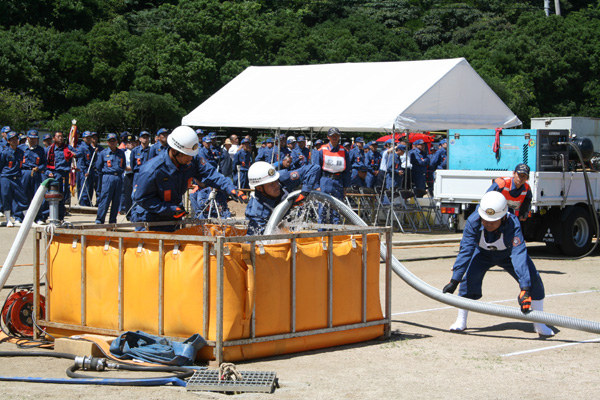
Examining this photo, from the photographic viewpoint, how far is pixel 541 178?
48.9 ft

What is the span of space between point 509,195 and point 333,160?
3513 mm

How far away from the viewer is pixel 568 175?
15438 mm

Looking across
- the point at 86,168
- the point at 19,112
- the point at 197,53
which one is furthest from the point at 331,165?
the point at 197,53

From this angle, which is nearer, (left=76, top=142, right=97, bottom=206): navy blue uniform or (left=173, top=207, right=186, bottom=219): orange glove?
(left=173, top=207, right=186, bottom=219): orange glove

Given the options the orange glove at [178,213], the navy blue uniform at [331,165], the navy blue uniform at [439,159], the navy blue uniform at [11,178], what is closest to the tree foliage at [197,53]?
the navy blue uniform at [11,178]

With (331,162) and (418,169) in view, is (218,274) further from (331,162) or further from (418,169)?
(418,169)

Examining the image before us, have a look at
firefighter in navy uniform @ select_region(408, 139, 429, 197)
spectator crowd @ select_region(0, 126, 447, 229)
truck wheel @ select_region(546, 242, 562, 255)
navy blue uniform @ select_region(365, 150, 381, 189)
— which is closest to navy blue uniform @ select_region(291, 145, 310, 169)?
spectator crowd @ select_region(0, 126, 447, 229)

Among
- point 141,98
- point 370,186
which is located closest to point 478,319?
point 370,186

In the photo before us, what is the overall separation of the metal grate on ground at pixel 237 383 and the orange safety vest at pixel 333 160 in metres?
8.79

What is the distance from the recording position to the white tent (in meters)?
17.6

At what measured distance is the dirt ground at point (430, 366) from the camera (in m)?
6.27

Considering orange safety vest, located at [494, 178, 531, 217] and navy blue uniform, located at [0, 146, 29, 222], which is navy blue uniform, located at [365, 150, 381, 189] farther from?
orange safety vest, located at [494, 178, 531, 217]

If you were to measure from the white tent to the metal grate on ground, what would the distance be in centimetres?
1104

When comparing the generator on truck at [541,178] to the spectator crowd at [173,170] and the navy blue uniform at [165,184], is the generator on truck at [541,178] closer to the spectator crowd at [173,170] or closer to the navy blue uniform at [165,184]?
the spectator crowd at [173,170]
